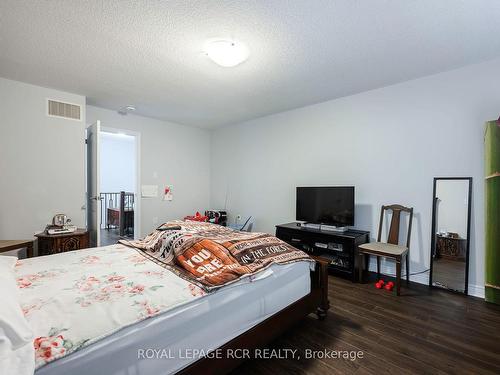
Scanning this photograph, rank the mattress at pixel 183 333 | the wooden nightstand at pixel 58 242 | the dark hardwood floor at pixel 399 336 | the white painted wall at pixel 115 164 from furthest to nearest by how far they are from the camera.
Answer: the white painted wall at pixel 115 164 → the wooden nightstand at pixel 58 242 → the dark hardwood floor at pixel 399 336 → the mattress at pixel 183 333

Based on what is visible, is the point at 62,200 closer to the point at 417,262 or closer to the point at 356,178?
the point at 356,178

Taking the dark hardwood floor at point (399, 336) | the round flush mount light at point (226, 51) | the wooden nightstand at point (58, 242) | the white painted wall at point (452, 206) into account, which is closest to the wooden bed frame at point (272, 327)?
the dark hardwood floor at point (399, 336)

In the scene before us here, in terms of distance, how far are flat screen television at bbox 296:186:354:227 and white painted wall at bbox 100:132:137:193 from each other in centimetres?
571

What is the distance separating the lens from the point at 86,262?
72.6 inches

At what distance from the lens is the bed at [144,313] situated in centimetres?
99

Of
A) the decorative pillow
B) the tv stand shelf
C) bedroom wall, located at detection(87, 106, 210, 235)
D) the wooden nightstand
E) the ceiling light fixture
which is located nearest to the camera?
the decorative pillow

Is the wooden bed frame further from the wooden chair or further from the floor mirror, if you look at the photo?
the floor mirror

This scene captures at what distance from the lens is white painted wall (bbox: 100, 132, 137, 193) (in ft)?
24.0

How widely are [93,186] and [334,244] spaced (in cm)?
349

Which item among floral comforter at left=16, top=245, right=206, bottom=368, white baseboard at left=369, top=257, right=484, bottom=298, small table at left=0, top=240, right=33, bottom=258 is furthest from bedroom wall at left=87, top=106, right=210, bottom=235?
white baseboard at left=369, top=257, right=484, bottom=298

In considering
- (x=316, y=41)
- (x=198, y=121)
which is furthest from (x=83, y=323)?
(x=198, y=121)

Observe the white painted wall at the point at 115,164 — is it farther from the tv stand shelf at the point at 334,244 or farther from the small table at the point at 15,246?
the tv stand shelf at the point at 334,244

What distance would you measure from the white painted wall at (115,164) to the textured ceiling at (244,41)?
170 inches

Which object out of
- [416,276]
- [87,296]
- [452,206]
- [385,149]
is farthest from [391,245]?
[87,296]
